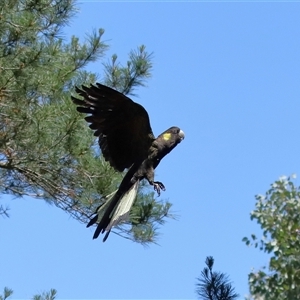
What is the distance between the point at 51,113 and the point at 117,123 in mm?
896

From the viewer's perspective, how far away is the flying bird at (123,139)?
325 centimetres

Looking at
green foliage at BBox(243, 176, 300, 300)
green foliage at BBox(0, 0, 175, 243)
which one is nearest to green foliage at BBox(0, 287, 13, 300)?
green foliage at BBox(0, 0, 175, 243)

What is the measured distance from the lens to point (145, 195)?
449 cm

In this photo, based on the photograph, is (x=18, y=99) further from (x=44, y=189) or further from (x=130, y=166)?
(x=130, y=166)

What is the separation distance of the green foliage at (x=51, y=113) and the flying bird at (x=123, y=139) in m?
0.78

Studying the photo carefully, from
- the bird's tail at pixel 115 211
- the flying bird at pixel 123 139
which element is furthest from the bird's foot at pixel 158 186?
the bird's tail at pixel 115 211

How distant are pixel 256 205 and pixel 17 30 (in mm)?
2513

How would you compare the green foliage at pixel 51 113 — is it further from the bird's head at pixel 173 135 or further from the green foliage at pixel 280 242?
the green foliage at pixel 280 242

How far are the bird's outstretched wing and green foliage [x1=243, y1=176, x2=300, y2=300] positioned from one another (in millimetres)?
1457

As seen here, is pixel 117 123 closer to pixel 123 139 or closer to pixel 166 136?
pixel 123 139

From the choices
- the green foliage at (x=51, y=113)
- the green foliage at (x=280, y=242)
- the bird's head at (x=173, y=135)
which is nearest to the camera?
the green foliage at (x=280, y=242)

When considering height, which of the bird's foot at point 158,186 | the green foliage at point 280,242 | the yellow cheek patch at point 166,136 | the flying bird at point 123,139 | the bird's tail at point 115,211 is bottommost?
the green foliage at point 280,242

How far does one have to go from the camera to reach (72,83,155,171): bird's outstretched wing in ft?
10.6

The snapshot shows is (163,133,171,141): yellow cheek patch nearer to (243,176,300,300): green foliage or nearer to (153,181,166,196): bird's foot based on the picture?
(153,181,166,196): bird's foot
